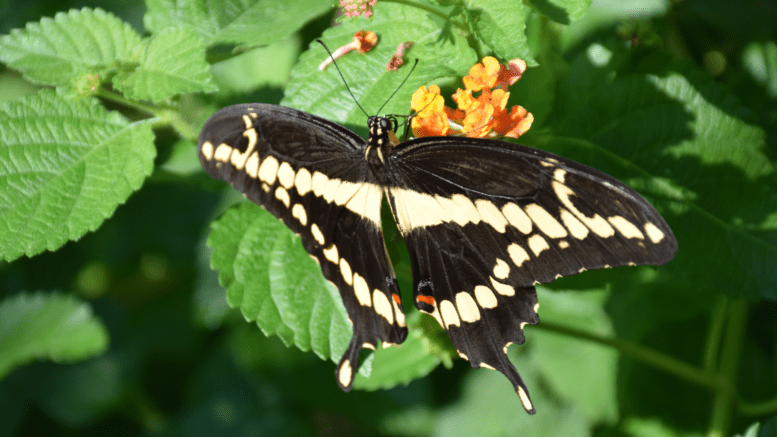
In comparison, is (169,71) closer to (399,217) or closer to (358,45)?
(358,45)

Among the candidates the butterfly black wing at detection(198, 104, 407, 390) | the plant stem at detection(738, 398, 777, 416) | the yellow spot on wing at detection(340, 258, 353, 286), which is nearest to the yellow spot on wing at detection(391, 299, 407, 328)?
the butterfly black wing at detection(198, 104, 407, 390)

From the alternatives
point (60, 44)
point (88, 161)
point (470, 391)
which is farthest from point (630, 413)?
point (60, 44)

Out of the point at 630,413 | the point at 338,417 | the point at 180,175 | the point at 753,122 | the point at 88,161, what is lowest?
the point at 338,417

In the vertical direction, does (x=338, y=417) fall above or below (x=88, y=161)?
below

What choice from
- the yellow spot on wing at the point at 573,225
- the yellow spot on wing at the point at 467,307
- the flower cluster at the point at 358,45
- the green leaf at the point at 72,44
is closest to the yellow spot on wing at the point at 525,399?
the yellow spot on wing at the point at 467,307

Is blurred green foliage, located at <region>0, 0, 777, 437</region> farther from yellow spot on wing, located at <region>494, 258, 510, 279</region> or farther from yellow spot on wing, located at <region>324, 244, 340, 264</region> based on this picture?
yellow spot on wing, located at <region>494, 258, 510, 279</region>

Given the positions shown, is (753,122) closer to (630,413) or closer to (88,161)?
(630,413)

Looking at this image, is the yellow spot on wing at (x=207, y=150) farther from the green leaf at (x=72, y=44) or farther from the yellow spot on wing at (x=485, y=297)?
the yellow spot on wing at (x=485, y=297)
